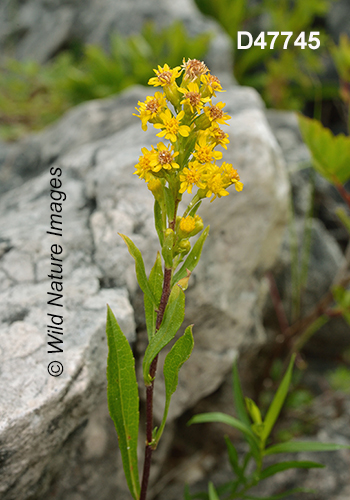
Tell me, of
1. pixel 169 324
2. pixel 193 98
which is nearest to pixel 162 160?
pixel 193 98

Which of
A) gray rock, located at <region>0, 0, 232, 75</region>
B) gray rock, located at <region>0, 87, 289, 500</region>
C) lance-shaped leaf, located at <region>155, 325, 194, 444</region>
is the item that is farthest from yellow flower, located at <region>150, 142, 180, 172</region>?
gray rock, located at <region>0, 0, 232, 75</region>

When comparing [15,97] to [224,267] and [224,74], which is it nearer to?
[224,74]

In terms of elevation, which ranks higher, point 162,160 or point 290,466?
point 162,160

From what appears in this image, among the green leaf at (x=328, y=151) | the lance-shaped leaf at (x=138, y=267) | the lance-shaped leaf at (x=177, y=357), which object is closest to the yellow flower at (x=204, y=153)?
the lance-shaped leaf at (x=138, y=267)

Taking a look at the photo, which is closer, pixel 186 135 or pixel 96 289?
pixel 186 135

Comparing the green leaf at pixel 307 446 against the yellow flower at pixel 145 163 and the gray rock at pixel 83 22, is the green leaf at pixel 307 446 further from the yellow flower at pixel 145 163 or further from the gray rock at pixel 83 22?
the gray rock at pixel 83 22

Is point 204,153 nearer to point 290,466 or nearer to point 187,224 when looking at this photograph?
point 187,224
